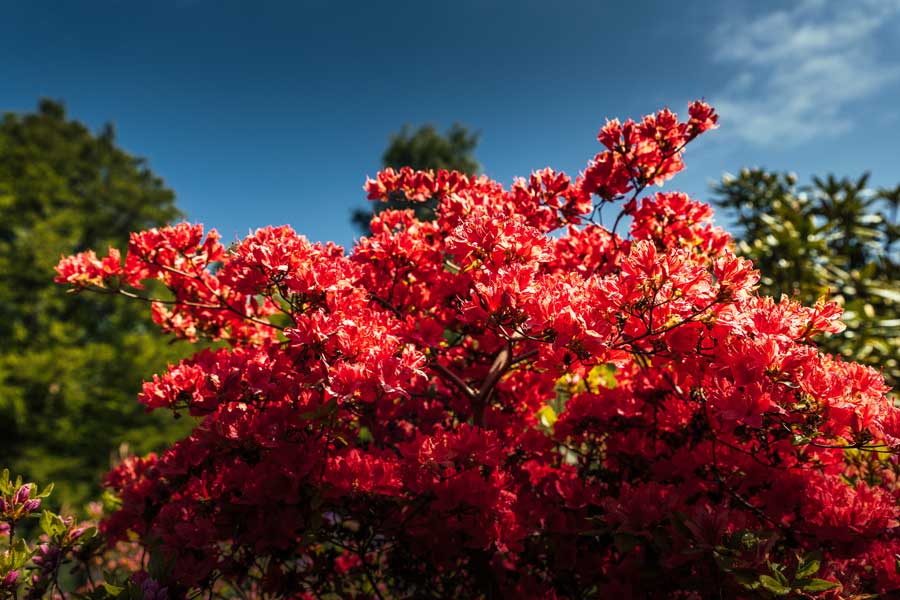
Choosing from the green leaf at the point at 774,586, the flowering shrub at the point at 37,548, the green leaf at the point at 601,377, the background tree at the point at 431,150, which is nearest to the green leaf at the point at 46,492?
the flowering shrub at the point at 37,548

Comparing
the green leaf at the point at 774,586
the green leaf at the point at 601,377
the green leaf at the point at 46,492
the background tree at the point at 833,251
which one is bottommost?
the green leaf at the point at 774,586

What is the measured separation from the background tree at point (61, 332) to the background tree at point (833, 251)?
1304cm

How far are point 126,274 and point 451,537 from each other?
5.77ft

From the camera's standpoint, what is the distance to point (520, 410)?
7.87 ft

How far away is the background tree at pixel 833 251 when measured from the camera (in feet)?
11.7

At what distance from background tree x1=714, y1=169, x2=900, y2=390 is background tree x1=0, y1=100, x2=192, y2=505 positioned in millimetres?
13036

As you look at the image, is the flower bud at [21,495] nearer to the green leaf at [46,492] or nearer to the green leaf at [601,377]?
the green leaf at [46,492]

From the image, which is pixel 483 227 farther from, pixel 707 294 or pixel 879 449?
pixel 879 449

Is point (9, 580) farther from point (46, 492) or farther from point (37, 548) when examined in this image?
point (37, 548)

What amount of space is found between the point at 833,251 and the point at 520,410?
395 centimetres

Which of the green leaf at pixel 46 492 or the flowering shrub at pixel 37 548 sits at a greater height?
the green leaf at pixel 46 492

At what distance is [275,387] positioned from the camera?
1.49m

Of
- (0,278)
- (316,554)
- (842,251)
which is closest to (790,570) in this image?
(316,554)

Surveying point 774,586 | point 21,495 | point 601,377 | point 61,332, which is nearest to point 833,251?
point 601,377
